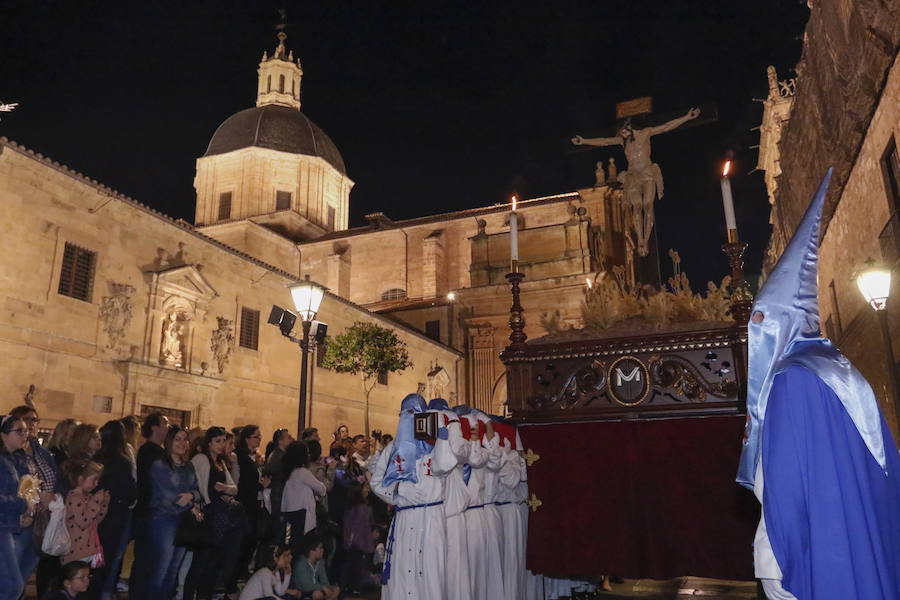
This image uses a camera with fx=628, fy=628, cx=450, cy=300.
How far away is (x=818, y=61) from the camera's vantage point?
10875mm

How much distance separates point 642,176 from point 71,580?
20.9ft

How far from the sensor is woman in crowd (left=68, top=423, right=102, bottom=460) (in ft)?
18.0

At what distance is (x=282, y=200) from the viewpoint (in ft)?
124

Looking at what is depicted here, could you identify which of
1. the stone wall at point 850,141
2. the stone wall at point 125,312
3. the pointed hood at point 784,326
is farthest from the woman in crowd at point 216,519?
the stone wall at point 850,141

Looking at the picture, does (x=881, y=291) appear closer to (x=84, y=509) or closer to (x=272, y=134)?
(x=84, y=509)

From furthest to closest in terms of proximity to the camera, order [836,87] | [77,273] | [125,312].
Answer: [125,312], [77,273], [836,87]

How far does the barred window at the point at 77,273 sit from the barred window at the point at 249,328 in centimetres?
452

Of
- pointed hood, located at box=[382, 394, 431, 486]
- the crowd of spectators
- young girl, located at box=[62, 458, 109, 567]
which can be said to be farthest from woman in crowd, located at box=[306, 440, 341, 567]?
pointed hood, located at box=[382, 394, 431, 486]

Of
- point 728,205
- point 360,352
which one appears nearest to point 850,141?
point 728,205

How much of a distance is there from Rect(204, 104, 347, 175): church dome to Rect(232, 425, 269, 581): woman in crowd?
33845 mm

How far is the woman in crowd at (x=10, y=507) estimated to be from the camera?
4.11 metres

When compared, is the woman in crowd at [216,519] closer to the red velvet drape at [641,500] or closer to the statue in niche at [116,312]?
the red velvet drape at [641,500]

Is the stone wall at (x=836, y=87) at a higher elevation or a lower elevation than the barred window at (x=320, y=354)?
higher

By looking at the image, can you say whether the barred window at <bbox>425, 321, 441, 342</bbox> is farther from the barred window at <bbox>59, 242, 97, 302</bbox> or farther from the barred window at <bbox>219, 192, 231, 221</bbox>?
the barred window at <bbox>59, 242, 97, 302</bbox>
